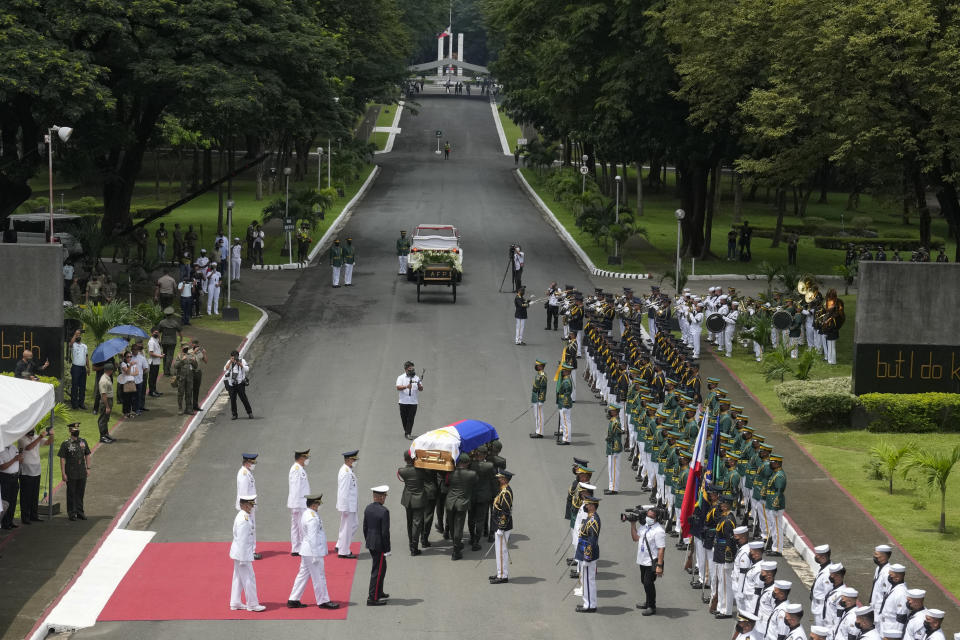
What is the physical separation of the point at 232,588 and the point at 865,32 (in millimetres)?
26228

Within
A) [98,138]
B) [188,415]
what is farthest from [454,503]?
[98,138]

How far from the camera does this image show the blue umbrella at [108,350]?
26.5 metres

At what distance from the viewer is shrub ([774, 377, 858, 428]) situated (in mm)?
28219

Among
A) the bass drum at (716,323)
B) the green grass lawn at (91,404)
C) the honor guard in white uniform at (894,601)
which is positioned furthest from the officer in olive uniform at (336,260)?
the honor guard in white uniform at (894,601)

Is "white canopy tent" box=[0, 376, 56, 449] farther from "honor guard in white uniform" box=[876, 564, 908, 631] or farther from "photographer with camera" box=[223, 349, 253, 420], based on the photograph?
"honor guard in white uniform" box=[876, 564, 908, 631]

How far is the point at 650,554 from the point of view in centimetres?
1792

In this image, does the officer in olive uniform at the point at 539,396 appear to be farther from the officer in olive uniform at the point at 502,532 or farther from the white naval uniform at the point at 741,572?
the white naval uniform at the point at 741,572

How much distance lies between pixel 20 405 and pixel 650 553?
9495mm

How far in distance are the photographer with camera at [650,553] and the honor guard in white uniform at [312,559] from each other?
4292mm

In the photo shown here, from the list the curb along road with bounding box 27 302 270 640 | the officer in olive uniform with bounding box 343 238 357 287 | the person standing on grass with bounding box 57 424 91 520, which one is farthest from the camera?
the officer in olive uniform with bounding box 343 238 357 287

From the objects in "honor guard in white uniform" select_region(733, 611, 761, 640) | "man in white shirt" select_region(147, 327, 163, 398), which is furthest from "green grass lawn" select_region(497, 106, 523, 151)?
"honor guard in white uniform" select_region(733, 611, 761, 640)

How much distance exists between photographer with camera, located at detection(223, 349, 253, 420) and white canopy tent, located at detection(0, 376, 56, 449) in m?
7.07

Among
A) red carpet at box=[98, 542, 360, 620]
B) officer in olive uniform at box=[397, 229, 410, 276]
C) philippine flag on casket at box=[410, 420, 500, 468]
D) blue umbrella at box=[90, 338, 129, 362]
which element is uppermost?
officer in olive uniform at box=[397, 229, 410, 276]

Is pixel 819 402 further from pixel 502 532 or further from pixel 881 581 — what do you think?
pixel 881 581
